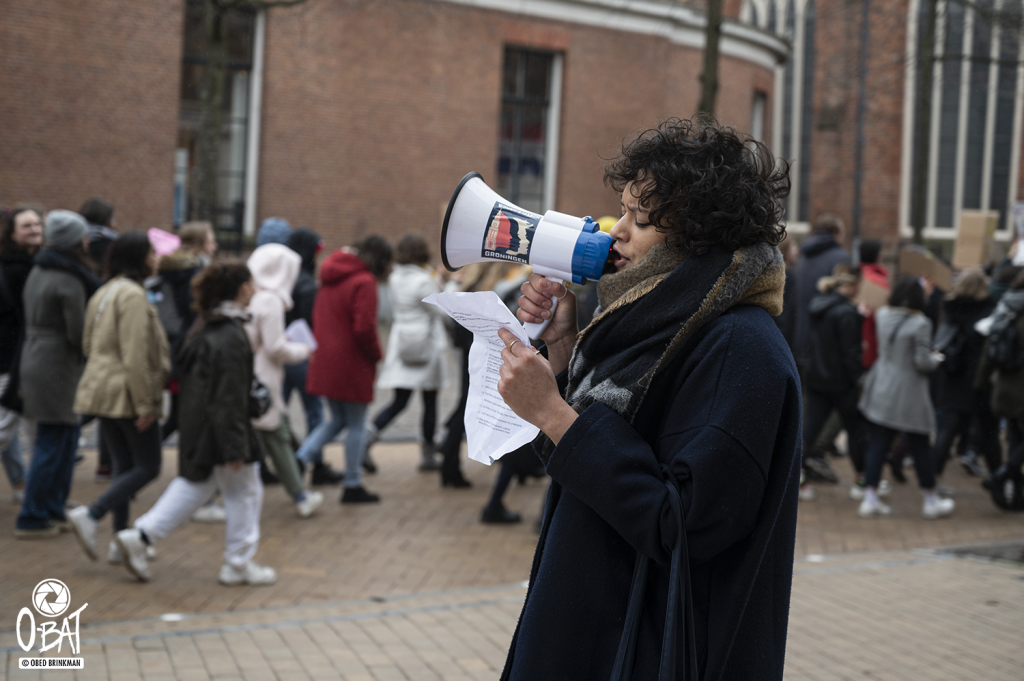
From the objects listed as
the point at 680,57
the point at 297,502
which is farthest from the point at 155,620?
the point at 680,57

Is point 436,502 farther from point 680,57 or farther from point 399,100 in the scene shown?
point 680,57

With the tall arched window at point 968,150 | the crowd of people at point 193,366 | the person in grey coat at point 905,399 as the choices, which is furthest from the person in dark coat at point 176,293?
the tall arched window at point 968,150

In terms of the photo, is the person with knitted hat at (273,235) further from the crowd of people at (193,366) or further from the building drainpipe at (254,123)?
the building drainpipe at (254,123)

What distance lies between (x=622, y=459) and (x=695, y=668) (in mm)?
398

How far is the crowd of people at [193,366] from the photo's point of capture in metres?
5.34

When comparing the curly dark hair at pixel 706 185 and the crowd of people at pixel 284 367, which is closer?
the curly dark hair at pixel 706 185

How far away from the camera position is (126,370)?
18.7 ft

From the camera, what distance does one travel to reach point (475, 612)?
5.09 meters

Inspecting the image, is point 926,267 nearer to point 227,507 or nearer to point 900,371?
point 900,371

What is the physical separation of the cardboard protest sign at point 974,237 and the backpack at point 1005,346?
1886 mm

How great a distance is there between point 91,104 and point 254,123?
2.88 m

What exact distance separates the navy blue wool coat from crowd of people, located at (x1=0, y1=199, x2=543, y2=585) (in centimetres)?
355

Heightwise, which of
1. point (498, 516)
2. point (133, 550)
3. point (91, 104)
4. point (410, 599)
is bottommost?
point (410, 599)

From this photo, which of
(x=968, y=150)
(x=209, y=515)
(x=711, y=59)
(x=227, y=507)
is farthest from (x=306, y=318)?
(x=968, y=150)
